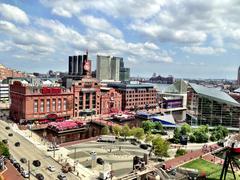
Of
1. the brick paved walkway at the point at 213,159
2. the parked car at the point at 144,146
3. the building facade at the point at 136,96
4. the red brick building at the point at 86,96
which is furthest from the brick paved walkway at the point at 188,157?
the building facade at the point at 136,96

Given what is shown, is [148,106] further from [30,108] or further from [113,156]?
[113,156]

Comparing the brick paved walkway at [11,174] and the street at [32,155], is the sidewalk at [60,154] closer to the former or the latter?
the street at [32,155]

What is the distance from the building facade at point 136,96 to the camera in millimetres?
141125

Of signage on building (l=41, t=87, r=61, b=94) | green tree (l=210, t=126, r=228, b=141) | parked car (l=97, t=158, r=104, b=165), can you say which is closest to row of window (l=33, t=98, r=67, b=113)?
signage on building (l=41, t=87, r=61, b=94)

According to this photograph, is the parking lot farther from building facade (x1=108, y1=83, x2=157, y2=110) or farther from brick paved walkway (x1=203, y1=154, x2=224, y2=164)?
building facade (x1=108, y1=83, x2=157, y2=110)

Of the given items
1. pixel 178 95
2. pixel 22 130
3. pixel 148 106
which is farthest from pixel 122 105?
pixel 22 130

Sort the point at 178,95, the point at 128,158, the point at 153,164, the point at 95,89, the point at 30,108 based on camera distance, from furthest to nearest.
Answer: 1. the point at 178,95
2. the point at 95,89
3. the point at 30,108
4. the point at 128,158
5. the point at 153,164

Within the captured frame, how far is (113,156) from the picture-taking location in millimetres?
65000

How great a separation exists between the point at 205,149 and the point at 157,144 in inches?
644

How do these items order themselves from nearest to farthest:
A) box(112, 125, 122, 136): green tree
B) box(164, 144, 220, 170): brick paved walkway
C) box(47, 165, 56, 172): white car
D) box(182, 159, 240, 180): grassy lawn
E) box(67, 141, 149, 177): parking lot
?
box(47, 165, 56, 172): white car < box(182, 159, 240, 180): grassy lawn < box(67, 141, 149, 177): parking lot < box(164, 144, 220, 170): brick paved walkway < box(112, 125, 122, 136): green tree

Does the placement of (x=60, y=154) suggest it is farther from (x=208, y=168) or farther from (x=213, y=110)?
(x=213, y=110)

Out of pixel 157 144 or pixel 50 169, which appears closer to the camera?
pixel 50 169

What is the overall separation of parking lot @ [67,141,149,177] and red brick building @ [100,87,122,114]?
5071 cm

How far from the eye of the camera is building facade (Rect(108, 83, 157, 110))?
14112cm
